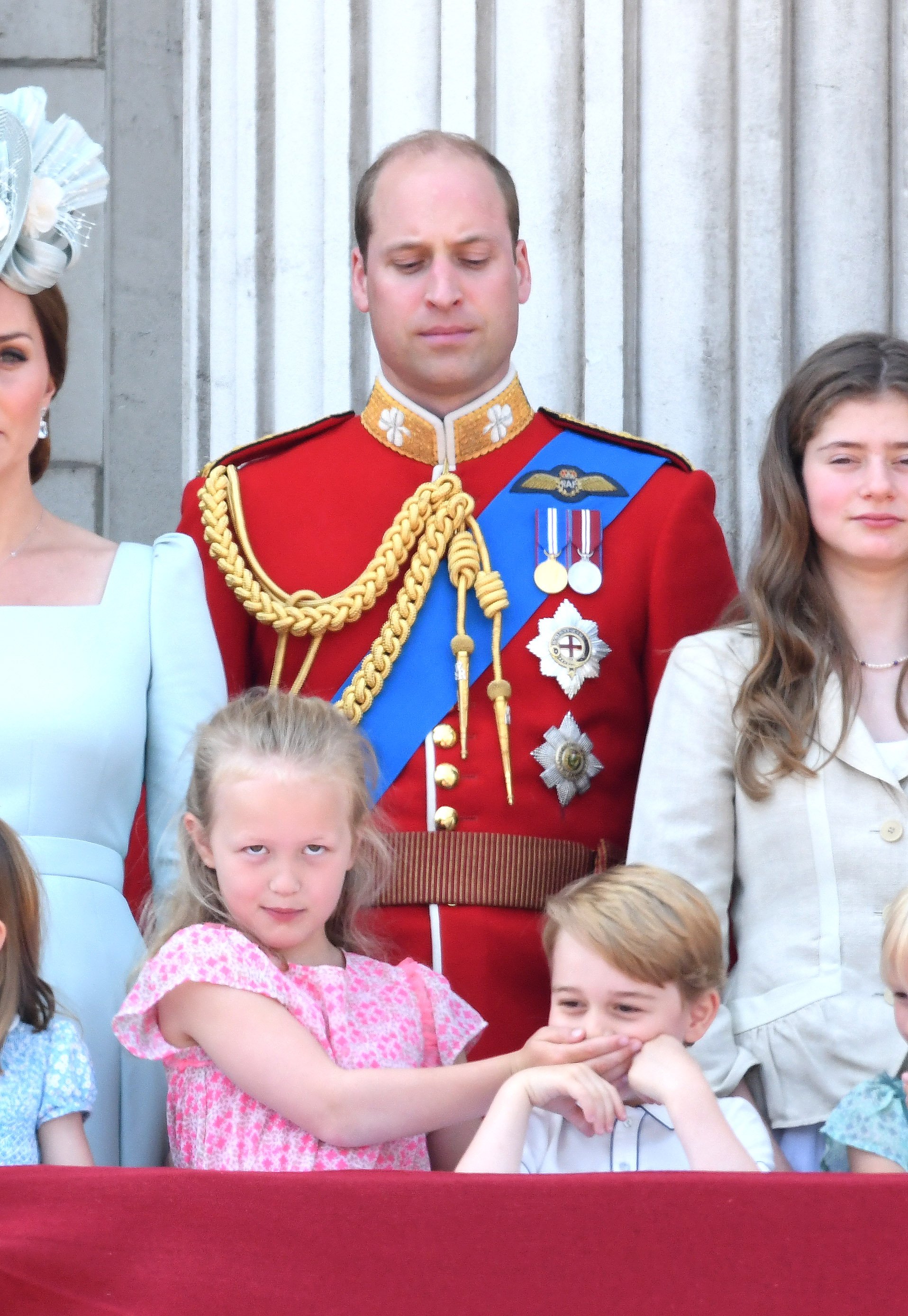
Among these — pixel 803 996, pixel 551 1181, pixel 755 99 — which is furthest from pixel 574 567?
pixel 551 1181

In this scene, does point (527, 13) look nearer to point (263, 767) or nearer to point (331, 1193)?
point (263, 767)

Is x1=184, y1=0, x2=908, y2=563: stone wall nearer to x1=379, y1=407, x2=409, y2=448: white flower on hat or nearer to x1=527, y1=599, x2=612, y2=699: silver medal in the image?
x1=379, y1=407, x2=409, y2=448: white flower on hat

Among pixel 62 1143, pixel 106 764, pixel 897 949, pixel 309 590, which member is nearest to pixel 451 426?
pixel 309 590

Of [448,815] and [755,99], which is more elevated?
[755,99]

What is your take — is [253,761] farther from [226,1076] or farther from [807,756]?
[807,756]

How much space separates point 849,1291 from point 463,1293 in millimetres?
283

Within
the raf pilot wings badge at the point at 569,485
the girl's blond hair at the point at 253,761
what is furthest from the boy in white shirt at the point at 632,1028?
the raf pilot wings badge at the point at 569,485

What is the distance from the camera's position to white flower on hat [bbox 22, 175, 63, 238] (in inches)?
102

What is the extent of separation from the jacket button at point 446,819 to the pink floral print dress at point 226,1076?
14.8 inches

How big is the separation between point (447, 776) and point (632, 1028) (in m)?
0.63

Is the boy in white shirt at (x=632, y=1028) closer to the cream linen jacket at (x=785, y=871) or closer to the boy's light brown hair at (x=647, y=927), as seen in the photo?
the boy's light brown hair at (x=647, y=927)

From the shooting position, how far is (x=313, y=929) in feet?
7.63

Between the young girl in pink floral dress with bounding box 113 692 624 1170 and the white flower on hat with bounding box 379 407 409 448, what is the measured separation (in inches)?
25.2

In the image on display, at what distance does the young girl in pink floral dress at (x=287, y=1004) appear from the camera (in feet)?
7.15
